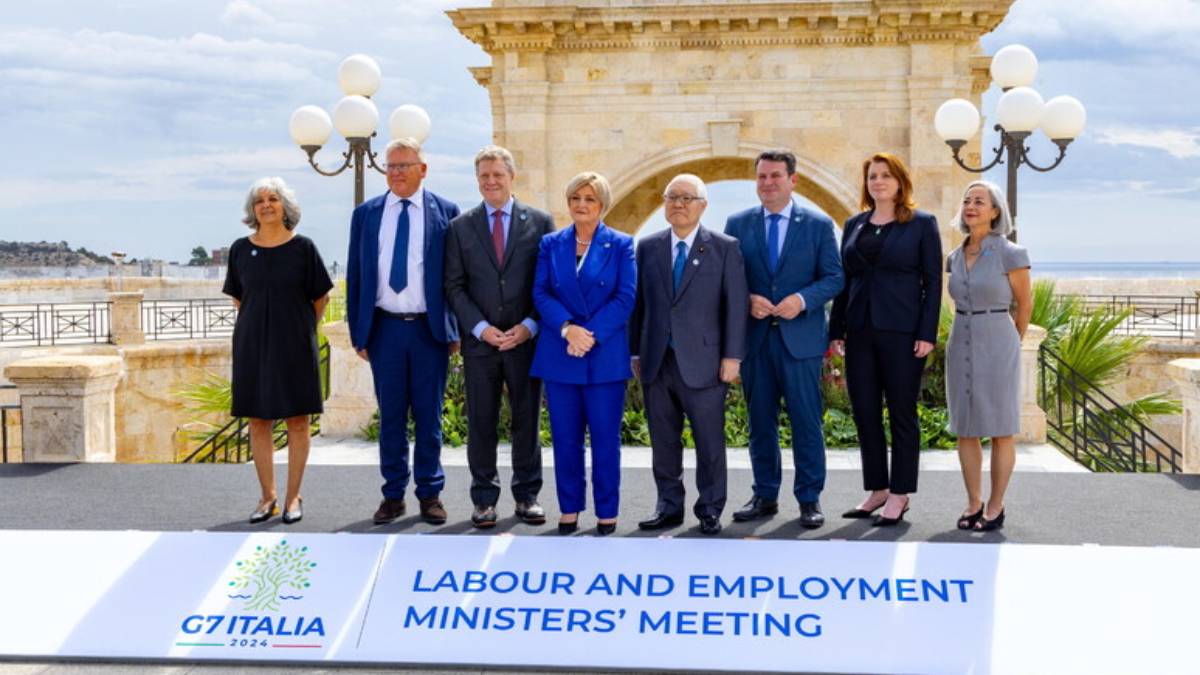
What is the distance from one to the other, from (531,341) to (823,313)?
1579 mm

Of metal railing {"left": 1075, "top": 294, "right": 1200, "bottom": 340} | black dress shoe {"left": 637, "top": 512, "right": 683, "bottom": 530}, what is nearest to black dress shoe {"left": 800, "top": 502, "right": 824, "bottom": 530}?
black dress shoe {"left": 637, "top": 512, "right": 683, "bottom": 530}

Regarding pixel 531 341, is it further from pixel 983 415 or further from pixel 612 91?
pixel 612 91

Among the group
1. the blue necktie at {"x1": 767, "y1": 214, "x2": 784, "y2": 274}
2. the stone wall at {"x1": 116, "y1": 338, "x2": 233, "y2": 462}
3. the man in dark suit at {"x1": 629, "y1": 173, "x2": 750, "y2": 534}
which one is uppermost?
the blue necktie at {"x1": 767, "y1": 214, "x2": 784, "y2": 274}

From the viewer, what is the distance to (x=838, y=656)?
4320mm

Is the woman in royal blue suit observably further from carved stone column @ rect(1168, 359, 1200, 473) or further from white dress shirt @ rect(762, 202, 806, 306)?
carved stone column @ rect(1168, 359, 1200, 473)

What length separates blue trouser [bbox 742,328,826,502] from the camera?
5.81 meters

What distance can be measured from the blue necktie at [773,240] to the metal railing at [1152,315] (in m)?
12.0

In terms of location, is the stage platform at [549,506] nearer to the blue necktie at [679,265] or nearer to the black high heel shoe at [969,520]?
the black high heel shoe at [969,520]

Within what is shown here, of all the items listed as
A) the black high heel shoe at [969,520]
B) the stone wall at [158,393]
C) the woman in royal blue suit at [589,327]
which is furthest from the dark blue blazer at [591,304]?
the stone wall at [158,393]

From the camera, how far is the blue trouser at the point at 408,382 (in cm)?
579

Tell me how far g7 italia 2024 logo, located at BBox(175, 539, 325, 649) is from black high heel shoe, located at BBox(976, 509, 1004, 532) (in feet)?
11.4

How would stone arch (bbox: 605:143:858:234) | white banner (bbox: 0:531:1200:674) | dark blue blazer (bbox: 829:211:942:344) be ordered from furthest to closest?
stone arch (bbox: 605:143:858:234) < dark blue blazer (bbox: 829:211:942:344) < white banner (bbox: 0:531:1200:674)

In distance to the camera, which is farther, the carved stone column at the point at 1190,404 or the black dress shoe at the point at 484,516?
the carved stone column at the point at 1190,404

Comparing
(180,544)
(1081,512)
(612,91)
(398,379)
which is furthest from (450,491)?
(612,91)
